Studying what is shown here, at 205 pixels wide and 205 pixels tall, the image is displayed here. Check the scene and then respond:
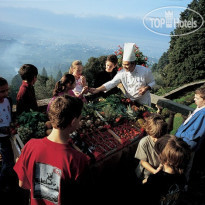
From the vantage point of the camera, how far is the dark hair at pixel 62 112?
4.57 feet

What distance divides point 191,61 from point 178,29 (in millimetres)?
4305

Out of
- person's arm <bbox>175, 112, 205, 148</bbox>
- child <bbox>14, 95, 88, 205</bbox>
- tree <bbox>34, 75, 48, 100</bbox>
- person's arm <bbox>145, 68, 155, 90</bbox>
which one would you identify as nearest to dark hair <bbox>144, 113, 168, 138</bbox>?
person's arm <bbox>175, 112, 205, 148</bbox>

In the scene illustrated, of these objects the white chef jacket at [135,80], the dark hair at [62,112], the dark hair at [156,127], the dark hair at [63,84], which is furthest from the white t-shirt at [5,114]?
the dark hair at [156,127]

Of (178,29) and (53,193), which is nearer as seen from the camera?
(53,193)

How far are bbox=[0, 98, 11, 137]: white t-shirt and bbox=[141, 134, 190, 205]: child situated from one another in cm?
213

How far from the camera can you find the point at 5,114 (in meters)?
2.65

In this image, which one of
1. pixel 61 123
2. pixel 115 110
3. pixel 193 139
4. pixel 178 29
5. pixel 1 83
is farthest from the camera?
pixel 178 29

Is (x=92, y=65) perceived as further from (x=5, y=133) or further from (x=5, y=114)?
(x=5, y=133)

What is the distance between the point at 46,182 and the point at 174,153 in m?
1.13

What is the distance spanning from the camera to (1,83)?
2.48 m

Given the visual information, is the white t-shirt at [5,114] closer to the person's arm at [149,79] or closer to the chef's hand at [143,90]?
the chef's hand at [143,90]

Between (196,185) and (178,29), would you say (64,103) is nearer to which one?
(196,185)

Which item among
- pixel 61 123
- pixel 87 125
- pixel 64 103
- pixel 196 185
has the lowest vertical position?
pixel 196 185

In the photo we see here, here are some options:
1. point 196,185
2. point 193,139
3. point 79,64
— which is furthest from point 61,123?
point 196,185
